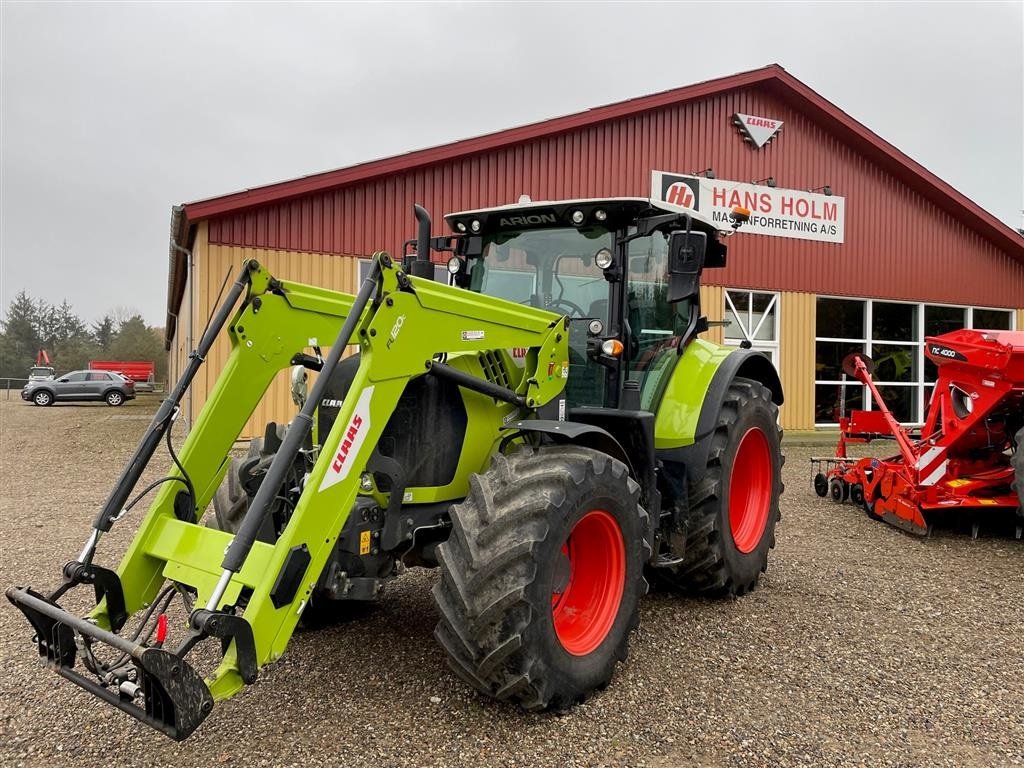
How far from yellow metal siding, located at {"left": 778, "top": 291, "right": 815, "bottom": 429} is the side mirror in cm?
1164

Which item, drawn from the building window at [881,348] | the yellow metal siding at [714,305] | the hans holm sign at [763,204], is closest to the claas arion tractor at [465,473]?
the yellow metal siding at [714,305]

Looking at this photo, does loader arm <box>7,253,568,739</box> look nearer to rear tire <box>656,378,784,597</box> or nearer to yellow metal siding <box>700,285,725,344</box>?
rear tire <box>656,378,784,597</box>

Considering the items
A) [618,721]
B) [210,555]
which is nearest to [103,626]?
[210,555]

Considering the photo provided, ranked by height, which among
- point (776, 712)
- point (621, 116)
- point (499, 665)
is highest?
point (621, 116)

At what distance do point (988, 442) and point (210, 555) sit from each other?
6495 mm

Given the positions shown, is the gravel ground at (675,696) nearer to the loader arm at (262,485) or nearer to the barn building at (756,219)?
the loader arm at (262,485)

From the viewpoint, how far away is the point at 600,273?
4.29 meters

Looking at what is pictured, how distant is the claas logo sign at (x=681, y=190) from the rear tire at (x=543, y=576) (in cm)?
1136

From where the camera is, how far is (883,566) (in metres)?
5.76

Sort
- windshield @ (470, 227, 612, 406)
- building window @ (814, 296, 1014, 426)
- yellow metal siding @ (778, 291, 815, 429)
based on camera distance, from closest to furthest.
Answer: windshield @ (470, 227, 612, 406), yellow metal siding @ (778, 291, 815, 429), building window @ (814, 296, 1014, 426)

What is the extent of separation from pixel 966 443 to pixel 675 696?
461 centimetres

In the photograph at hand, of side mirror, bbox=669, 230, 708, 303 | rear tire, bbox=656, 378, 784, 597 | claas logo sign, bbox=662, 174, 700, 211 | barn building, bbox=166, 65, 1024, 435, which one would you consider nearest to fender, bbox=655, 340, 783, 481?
rear tire, bbox=656, 378, 784, 597

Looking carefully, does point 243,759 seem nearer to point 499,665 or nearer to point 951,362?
point 499,665

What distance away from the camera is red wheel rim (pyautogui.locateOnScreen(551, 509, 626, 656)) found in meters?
3.49
